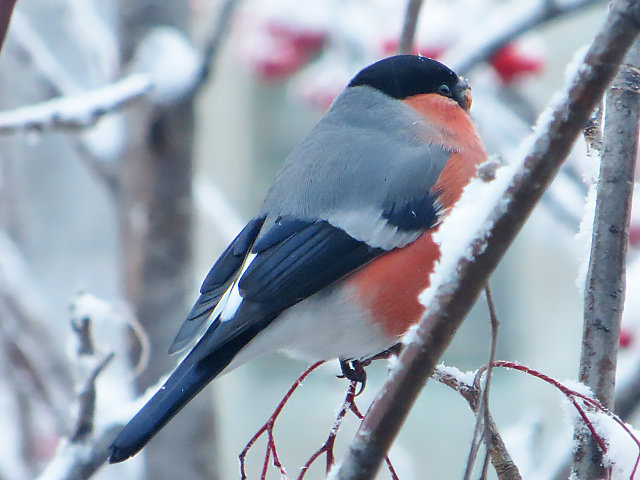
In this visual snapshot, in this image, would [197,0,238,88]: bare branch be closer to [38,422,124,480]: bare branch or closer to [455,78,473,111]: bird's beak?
[455,78,473,111]: bird's beak

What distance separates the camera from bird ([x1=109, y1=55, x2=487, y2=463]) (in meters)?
0.92

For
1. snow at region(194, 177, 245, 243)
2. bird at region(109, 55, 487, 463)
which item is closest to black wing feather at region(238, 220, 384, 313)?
bird at region(109, 55, 487, 463)

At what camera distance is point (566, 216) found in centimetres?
159

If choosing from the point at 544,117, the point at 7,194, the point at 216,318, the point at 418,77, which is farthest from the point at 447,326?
the point at 7,194

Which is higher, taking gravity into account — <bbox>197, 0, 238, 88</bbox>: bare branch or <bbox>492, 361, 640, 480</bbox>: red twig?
<bbox>197, 0, 238, 88</bbox>: bare branch

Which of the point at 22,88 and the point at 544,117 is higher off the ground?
the point at 22,88

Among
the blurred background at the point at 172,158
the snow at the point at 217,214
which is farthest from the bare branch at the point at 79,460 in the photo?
the snow at the point at 217,214

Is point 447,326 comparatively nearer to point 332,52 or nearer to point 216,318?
point 216,318

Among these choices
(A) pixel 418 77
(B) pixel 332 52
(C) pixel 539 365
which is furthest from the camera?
(C) pixel 539 365

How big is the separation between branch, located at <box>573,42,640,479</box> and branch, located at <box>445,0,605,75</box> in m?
0.86

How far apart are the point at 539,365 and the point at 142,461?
2.01 m

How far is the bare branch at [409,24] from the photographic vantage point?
3.58 feet

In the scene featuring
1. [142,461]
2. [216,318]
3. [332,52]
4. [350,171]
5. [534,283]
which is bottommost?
[142,461]

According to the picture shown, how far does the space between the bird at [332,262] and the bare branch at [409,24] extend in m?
0.13
